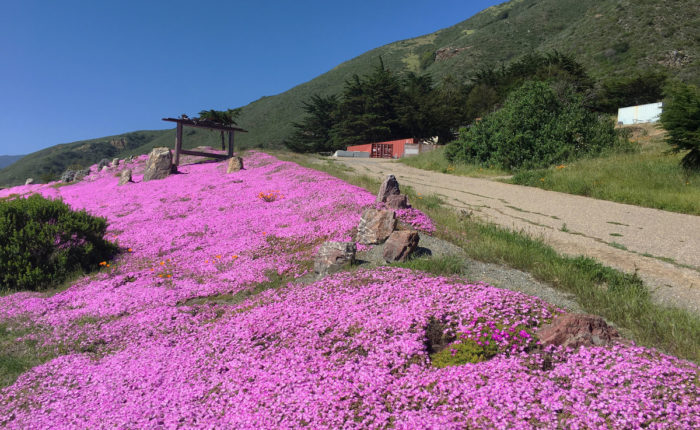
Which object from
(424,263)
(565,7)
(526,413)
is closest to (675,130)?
(424,263)

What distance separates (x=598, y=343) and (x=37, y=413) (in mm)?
5206

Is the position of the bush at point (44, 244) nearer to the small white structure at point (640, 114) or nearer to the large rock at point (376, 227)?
the large rock at point (376, 227)

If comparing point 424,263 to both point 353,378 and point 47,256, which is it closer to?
point 353,378

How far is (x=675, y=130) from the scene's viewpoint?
12.7 meters

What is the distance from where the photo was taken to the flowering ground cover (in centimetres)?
261

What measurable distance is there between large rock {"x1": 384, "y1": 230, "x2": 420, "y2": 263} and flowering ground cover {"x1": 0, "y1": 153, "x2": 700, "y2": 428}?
648 mm

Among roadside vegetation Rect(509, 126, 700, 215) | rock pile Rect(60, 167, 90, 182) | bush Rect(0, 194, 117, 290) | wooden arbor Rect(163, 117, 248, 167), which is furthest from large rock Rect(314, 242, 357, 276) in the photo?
rock pile Rect(60, 167, 90, 182)

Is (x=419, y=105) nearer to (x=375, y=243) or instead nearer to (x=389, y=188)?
(x=389, y=188)

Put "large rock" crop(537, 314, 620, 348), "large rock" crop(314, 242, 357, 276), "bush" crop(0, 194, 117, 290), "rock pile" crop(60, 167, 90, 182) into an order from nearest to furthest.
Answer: "large rock" crop(537, 314, 620, 348) → "large rock" crop(314, 242, 357, 276) → "bush" crop(0, 194, 117, 290) → "rock pile" crop(60, 167, 90, 182)

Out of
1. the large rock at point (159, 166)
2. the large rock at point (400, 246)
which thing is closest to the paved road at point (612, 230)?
the large rock at point (400, 246)

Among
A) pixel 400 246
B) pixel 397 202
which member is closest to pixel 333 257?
pixel 400 246

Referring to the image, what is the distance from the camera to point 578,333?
10.6 ft

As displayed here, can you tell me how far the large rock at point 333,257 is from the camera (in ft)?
19.6

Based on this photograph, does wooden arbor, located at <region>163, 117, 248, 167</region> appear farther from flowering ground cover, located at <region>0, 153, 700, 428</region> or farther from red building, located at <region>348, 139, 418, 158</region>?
red building, located at <region>348, 139, 418, 158</region>
